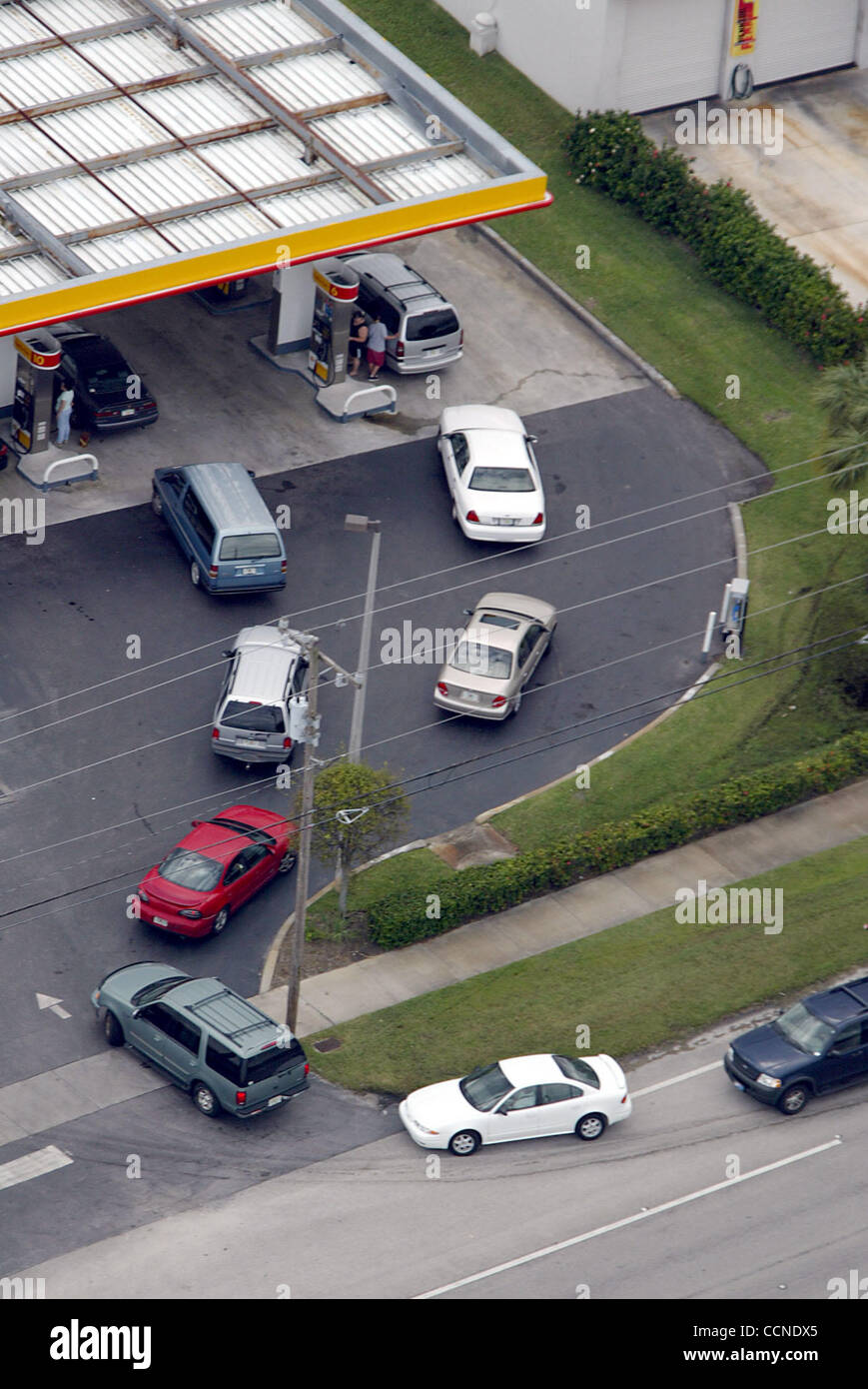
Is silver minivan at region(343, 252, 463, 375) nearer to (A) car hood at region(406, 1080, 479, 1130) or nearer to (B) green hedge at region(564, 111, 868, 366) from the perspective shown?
(B) green hedge at region(564, 111, 868, 366)

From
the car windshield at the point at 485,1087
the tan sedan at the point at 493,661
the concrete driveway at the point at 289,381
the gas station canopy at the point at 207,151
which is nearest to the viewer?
the car windshield at the point at 485,1087

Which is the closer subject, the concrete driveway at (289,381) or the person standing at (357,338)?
the concrete driveway at (289,381)

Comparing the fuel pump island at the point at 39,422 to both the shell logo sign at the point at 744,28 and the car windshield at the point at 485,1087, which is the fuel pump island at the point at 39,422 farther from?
the shell logo sign at the point at 744,28

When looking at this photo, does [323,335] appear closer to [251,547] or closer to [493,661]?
[251,547]

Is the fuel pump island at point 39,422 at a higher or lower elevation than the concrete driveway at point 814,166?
lower

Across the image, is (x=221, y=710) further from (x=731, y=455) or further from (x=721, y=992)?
(x=731, y=455)

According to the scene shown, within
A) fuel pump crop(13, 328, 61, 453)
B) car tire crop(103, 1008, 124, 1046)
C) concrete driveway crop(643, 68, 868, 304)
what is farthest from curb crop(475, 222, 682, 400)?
car tire crop(103, 1008, 124, 1046)

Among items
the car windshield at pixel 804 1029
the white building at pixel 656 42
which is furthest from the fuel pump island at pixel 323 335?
the car windshield at pixel 804 1029

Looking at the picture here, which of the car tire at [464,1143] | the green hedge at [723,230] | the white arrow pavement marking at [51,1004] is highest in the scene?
the green hedge at [723,230]
